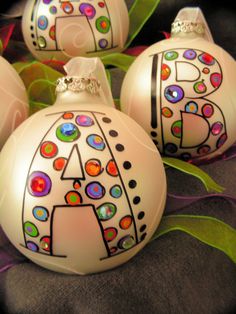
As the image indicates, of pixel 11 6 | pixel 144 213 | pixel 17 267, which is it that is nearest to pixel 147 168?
pixel 144 213

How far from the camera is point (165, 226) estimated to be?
442 mm

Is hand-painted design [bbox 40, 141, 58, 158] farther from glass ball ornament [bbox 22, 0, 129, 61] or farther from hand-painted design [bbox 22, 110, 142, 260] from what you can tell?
glass ball ornament [bbox 22, 0, 129, 61]

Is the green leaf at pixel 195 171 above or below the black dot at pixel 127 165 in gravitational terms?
below

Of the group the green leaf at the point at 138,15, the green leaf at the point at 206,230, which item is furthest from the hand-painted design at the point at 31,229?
the green leaf at the point at 138,15

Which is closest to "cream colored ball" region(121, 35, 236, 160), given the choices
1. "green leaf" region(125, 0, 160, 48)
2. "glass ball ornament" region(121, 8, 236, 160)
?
"glass ball ornament" region(121, 8, 236, 160)

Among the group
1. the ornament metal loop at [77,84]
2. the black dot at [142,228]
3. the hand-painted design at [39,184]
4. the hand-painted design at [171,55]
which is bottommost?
the black dot at [142,228]

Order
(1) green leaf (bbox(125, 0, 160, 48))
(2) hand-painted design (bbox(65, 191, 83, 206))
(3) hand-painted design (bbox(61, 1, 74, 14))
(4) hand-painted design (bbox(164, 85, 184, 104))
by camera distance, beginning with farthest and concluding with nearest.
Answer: (1) green leaf (bbox(125, 0, 160, 48))
(3) hand-painted design (bbox(61, 1, 74, 14))
(4) hand-painted design (bbox(164, 85, 184, 104))
(2) hand-painted design (bbox(65, 191, 83, 206))

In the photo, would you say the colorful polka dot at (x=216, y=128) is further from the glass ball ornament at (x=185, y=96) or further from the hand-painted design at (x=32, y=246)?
the hand-painted design at (x=32, y=246)

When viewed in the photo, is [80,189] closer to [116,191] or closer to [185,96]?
[116,191]

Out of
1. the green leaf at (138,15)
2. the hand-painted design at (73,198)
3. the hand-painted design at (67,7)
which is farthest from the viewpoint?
the green leaf at (138,15)

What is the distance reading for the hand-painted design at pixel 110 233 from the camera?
0.36 m

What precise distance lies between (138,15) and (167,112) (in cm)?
30

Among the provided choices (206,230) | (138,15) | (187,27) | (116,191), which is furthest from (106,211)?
Result: (138,15)

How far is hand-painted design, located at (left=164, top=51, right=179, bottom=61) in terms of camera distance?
0.49m
